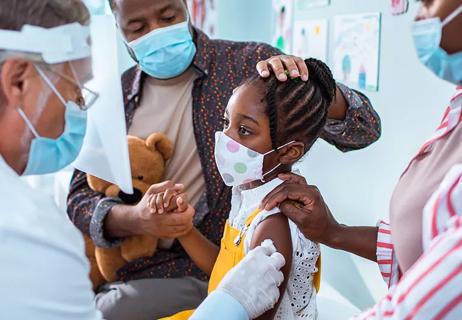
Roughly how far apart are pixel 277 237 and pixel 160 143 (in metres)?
0.58

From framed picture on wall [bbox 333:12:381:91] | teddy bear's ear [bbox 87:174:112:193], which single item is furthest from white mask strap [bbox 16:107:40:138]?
framed picture on wall [bbox 333:12:381:91]

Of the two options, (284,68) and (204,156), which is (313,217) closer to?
(284,68)

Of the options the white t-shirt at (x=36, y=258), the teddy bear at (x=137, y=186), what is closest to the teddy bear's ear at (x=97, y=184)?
the teddy bear at (x=137, y=186)

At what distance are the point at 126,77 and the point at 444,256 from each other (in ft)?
4.42

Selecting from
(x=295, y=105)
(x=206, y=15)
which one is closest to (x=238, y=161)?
(x=295, y=105)

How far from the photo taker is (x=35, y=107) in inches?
34.8

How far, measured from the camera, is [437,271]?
67 cm

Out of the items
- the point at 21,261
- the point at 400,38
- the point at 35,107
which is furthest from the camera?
the point at 400,38

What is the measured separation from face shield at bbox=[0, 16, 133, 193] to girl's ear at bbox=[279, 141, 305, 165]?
14.5 inches

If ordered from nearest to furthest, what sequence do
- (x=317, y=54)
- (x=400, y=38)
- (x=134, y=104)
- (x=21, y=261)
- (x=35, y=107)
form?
(x=21, y=261) → (x=35, y=107) → (x=134, y=104) → (x=400, y=38) → (x=317, y=54)

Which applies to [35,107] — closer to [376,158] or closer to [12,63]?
[12,63]

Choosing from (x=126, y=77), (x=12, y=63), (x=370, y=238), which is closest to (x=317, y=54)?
(x=126, y=77)

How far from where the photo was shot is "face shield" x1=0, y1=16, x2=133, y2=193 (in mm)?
953

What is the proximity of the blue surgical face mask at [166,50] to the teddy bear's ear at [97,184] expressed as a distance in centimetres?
38
